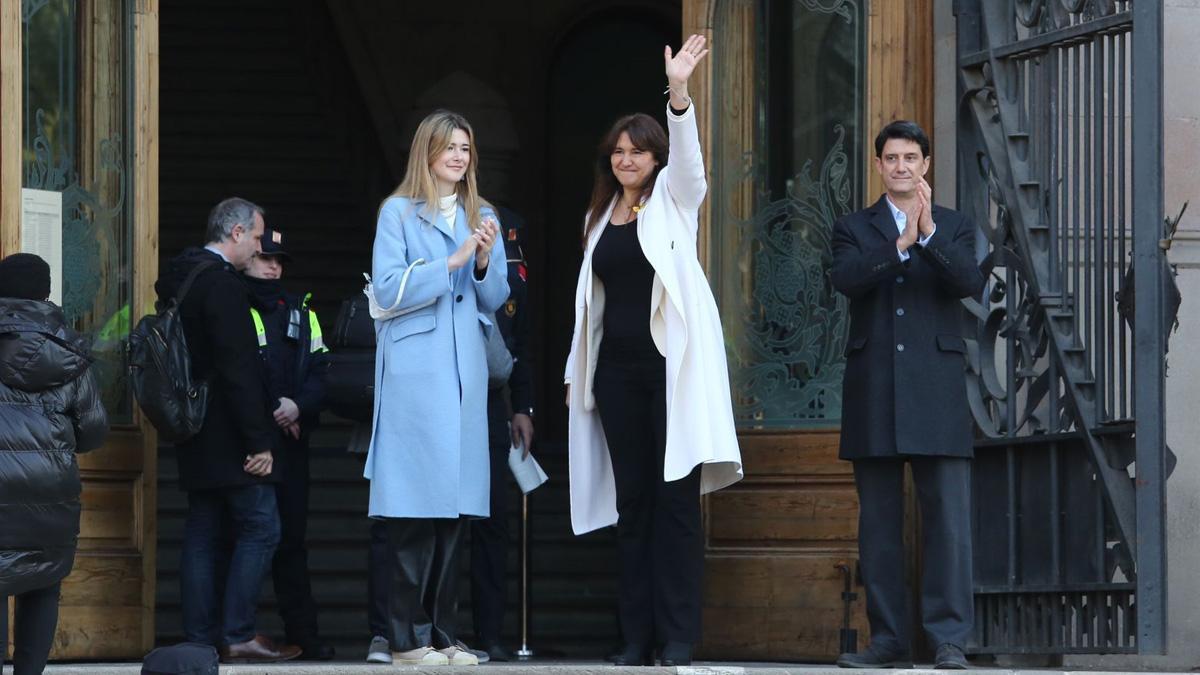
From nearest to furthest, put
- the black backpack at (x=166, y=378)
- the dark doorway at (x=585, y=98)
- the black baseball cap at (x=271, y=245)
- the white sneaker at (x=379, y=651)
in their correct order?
1. the white sneaker at (x=379, y=651)
2. the black backpack at (x=166, y=378)
3. the black baseball cap at (x=271, y=245)
4. the dark doorway at (x=585, y=98)

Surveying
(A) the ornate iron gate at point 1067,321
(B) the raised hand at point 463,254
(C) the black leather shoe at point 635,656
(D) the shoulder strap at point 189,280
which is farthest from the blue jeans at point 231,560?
(A) the ornate iron gate at point 1067,321

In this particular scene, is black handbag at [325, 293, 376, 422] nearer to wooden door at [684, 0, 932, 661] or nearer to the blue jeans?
the blue jeans

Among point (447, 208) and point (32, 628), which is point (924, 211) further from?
point (32, 628)

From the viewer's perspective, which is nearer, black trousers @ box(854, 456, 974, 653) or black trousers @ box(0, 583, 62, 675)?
black trousers @ box(0, 583, 62, 675)

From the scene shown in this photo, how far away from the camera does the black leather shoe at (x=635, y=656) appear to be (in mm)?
8469

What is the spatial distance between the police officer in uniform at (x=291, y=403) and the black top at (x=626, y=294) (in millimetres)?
1794

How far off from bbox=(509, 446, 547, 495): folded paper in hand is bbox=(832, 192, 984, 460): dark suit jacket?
160 cm

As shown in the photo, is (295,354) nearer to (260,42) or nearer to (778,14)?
(778,14)

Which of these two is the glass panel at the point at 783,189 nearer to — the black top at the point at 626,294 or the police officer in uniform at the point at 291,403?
the black top at the point at 626,294

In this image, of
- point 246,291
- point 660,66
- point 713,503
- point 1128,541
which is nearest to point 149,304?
point 246,291

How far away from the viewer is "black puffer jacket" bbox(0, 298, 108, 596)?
7.91 m

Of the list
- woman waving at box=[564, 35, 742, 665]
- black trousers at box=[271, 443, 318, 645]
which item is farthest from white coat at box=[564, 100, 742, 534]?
black trousers at box=[271, 443, 318, 645]

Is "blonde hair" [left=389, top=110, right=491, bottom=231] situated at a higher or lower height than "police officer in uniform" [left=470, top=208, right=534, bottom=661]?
higher

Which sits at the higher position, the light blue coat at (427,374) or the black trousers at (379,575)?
the light blue coat at (427,374)
